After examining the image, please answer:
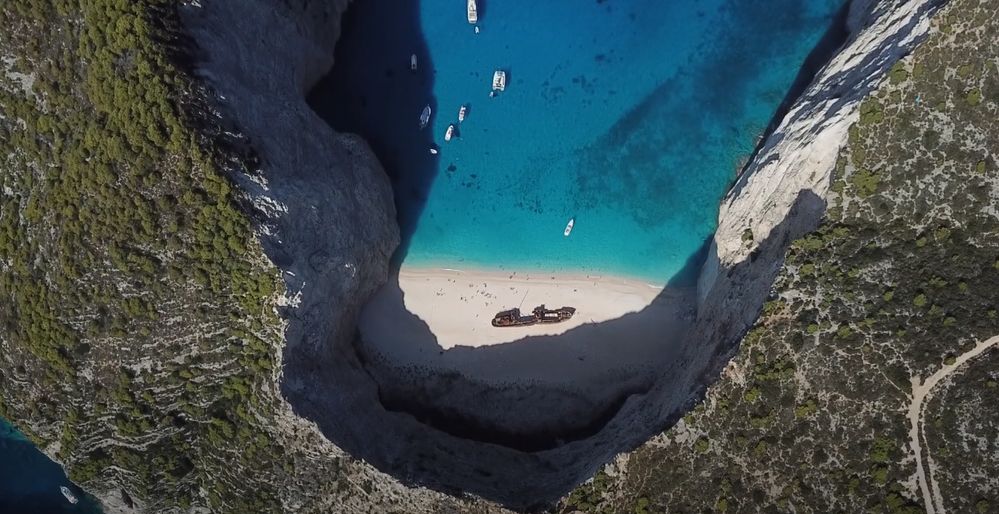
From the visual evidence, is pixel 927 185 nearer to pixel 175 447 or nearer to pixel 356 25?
pixel 356 25

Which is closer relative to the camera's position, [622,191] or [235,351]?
[235,351]

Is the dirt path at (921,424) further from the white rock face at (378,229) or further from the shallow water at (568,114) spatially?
the shallow water at (568,114)

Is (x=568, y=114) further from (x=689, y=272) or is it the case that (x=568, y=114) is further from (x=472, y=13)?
(x=689, y=272)

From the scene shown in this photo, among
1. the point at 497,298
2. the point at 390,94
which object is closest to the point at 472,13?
the point at 390,94

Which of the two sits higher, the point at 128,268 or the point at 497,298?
the point at 497,298

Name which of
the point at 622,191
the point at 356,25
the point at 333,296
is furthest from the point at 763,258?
the point at 356,25

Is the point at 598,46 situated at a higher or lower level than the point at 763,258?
higher

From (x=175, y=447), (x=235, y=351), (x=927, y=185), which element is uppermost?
(x=927, y=185)
